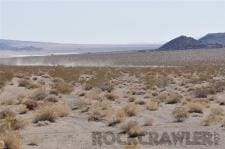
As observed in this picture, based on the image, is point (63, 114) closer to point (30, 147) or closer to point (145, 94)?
point (30, 147)

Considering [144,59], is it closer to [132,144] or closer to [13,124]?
[13,124]

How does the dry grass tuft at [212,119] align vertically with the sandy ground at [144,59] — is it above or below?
above

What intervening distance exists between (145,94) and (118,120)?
12.2m

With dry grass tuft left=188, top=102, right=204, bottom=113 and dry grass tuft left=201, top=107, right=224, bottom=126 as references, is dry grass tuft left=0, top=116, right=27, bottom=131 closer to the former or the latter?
dry grass tuft left=201, top=107, right=224, bottom=126

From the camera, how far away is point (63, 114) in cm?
2088

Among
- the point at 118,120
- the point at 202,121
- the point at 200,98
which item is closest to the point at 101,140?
the point at 118,120

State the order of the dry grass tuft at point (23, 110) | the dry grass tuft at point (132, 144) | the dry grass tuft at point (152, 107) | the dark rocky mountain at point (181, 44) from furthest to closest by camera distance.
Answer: the dark rocky mountain at point (181, 44) < the dry grass tuft at point (152, 107) < the dry grass tuft at point (23, 110) < the dry grass tuft at point (132, 144)

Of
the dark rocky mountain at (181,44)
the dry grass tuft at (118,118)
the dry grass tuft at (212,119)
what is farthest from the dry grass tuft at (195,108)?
the dark rocky mountain at (181,44)

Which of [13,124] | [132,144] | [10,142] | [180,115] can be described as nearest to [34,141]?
[10,142]

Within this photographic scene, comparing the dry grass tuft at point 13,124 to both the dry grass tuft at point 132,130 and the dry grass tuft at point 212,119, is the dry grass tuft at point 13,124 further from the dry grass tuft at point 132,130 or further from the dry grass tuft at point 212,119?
the dry grass tuft at point 212,119

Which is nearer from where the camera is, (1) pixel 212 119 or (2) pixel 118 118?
(1) pixel 212 119

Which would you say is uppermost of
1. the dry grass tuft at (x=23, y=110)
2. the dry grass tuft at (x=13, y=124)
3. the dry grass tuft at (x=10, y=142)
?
the dry grass tuft at (x=10, y=142)

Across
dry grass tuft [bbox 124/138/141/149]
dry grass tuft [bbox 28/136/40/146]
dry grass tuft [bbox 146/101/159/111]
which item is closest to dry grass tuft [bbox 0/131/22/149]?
dry grass tuft [bbox 28/136/40/146]

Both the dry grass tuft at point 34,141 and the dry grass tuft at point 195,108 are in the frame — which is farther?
the dry grass tuft at point 195,108
